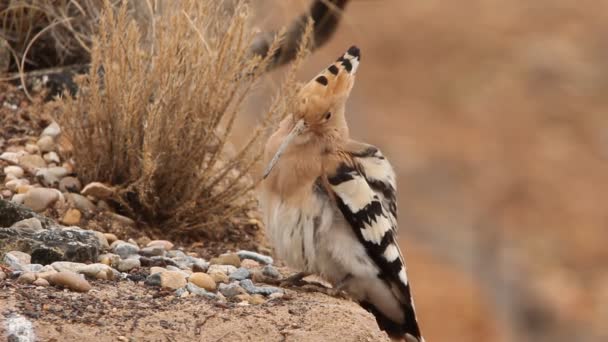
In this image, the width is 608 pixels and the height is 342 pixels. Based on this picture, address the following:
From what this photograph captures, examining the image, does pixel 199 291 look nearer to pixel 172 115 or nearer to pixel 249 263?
pixel 249 263

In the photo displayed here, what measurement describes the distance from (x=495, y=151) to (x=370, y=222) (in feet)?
26.0

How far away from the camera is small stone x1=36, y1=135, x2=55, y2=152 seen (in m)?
3.74

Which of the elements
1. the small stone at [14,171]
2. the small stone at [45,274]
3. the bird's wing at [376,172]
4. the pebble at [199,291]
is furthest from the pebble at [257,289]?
the small stone at [14,171]

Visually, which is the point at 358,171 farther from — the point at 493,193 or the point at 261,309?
the point at 493,193

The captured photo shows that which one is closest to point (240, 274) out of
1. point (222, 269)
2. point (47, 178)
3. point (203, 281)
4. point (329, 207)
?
point (222, 269)

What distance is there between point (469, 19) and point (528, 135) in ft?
3.98

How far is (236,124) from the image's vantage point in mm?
3863

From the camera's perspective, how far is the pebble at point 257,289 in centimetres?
299

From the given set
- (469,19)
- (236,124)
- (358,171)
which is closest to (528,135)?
(469,19)

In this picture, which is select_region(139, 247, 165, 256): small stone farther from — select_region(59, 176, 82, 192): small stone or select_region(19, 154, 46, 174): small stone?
select_region(19, 154, 46, 174): small stone

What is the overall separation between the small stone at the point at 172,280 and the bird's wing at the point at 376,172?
50 centimetres

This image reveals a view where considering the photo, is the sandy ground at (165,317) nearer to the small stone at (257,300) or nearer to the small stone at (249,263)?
the small stone at (257,300)

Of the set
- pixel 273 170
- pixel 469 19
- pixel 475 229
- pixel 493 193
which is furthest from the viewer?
pixel 469 19

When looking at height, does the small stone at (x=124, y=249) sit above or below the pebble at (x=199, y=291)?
below
